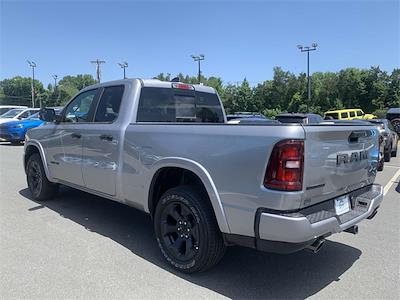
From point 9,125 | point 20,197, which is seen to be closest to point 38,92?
point 9,125

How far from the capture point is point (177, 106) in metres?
5.14

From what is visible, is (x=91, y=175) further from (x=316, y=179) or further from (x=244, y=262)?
(x=316, y=179)

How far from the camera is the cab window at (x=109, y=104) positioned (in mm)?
4883

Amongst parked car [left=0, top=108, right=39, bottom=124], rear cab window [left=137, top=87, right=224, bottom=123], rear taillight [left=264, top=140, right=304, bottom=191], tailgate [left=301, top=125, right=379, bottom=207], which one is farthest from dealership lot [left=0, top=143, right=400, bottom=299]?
parked car [left=0, top=108, right=39, bottom=124]

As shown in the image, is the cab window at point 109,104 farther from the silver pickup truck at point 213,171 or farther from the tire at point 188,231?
the tire at point 188,231

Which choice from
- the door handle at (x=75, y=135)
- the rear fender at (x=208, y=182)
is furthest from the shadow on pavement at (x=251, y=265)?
the door handle at (x=75, y=135)

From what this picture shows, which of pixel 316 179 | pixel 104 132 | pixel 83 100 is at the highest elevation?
pixel 83 100

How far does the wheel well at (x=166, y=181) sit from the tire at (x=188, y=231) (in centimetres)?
18

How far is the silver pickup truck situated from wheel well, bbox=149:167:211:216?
1cm

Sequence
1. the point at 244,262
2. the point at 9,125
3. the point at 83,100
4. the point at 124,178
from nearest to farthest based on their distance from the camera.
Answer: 1. the point at 244,262
2. the point at 124,178
3. the point at 83,100
4. the point at 9,125

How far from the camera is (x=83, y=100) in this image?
561 cm

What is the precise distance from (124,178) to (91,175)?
2.48 ft

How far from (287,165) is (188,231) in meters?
1.26

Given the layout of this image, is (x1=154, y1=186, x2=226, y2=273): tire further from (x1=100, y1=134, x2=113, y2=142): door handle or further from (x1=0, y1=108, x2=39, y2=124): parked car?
(x1=0, y1=108, x2=39, y2=124): parked car
